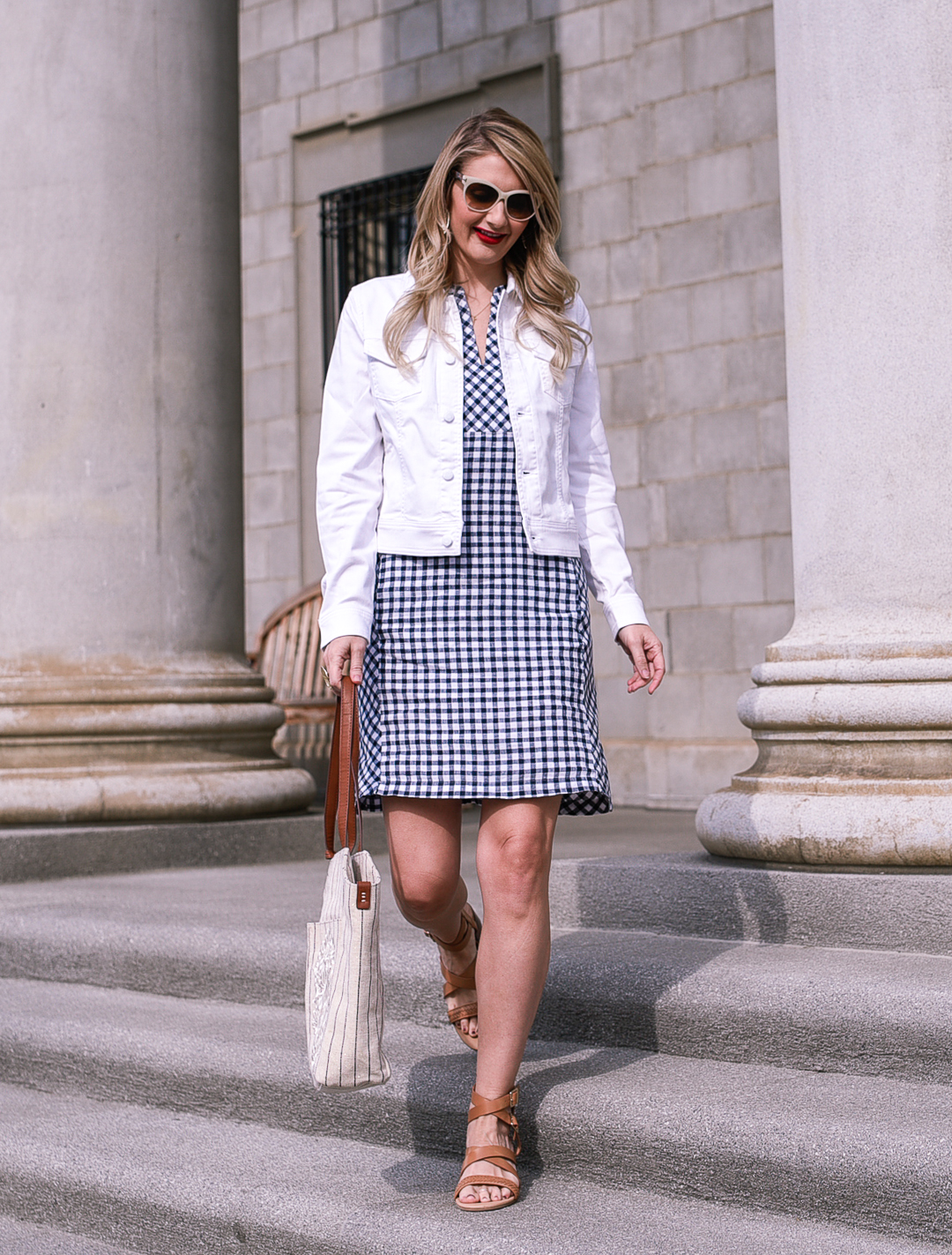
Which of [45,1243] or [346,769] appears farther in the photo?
[45,1243]

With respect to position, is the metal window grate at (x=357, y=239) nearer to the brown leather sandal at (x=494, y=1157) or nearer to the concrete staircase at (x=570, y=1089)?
the concrete staircase at (x=570, y=1089)

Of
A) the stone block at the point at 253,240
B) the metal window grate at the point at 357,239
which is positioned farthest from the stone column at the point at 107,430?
the stone block at the point at 253,240

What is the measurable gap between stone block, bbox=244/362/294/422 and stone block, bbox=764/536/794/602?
388 centimetres

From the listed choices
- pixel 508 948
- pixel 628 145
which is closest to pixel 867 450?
pixel 508 948

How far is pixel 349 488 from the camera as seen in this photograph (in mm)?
3221

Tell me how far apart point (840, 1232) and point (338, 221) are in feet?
29.0

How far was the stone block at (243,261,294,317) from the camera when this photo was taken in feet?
35.7

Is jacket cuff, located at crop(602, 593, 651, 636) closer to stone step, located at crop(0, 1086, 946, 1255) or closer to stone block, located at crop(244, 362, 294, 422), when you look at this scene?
stone step, located at crop(0, 1086, 946, 1255)

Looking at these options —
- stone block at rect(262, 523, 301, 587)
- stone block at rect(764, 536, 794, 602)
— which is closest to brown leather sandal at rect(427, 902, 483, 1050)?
stone block at rect(764, 536, 794, 602)

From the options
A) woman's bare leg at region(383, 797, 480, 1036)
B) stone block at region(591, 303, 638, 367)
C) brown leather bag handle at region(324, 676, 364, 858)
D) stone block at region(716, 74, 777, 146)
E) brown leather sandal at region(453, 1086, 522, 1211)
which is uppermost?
stone block at region(716, 74, 777, 146)

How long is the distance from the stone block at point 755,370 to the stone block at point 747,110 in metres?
1.09

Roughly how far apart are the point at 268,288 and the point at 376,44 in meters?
1.76

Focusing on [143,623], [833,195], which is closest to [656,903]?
[833,195]

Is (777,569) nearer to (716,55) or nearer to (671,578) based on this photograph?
(671,578)
